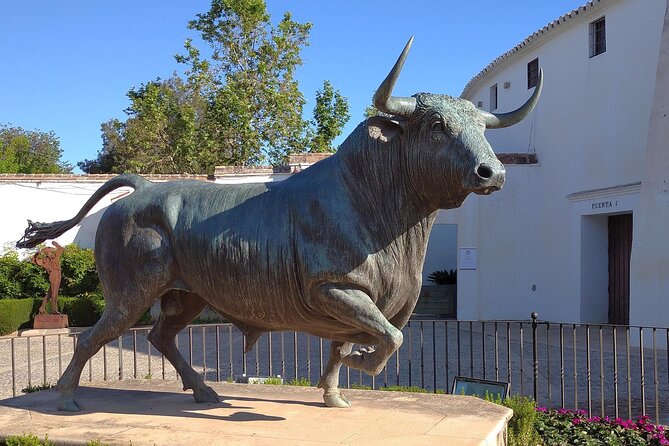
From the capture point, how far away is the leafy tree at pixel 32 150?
136ft

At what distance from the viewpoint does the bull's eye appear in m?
3.71

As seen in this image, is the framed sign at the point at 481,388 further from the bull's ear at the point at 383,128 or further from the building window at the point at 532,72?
the building window at the point at 532,72

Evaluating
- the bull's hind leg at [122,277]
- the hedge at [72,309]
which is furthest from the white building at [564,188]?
the bull's hind leg at [122,277]

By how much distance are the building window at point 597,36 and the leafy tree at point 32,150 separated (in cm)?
3251

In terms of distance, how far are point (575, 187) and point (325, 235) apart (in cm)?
1423

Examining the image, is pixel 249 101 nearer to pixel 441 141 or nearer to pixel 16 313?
pixel 16 313

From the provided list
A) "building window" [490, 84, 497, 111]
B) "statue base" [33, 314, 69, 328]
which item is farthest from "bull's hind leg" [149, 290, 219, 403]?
"building window" [490, 84, 497, 111]


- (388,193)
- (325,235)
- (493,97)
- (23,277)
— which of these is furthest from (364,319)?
(493,97)

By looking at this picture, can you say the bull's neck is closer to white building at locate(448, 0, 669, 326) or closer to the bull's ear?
the bull's ear

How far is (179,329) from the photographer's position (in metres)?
5.04

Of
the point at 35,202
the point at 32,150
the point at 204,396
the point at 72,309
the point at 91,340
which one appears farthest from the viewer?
the point at 32,150

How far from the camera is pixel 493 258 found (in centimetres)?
1741

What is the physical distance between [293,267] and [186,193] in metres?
1.03

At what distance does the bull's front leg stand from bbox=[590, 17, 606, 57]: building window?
14804 millimetres
